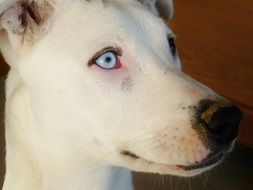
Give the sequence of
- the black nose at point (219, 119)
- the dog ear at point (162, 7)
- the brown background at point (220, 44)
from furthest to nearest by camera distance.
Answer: the brown background at point (220, 44), the dog ear at point (162, 7), the black nose at point (219, 119)

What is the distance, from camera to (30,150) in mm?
1046

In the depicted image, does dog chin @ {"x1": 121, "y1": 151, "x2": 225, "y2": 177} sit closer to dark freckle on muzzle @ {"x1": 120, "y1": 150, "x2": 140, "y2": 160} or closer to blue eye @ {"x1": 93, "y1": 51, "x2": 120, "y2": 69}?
dark freckle on muzzle @ {"x1": 120, "y1": 150, "x2": 140, "y2": 160}

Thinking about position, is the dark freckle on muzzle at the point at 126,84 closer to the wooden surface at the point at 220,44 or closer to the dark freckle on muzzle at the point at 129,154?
the dark freckle on muzzle at the point at 129,154

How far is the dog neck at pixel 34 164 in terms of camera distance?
1.02m

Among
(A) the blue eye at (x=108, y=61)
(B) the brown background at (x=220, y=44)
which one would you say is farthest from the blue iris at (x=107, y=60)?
(B) the brown background at (x=220, y=44)

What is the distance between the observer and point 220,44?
1548 millimetres

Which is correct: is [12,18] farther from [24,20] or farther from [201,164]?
[201,164]

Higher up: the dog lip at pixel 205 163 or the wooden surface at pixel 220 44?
the dog lip at pixel 205 163

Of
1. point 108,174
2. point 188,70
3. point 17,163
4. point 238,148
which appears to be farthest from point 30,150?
point 238,148

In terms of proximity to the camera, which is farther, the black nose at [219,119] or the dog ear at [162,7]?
the dog ear at [162,7]

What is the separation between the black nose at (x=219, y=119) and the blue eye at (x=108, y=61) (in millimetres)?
177

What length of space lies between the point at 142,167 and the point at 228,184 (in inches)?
38.9

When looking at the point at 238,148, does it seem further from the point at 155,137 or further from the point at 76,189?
the point at 155,137

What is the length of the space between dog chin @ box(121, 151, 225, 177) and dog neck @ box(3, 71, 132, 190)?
118 mm
